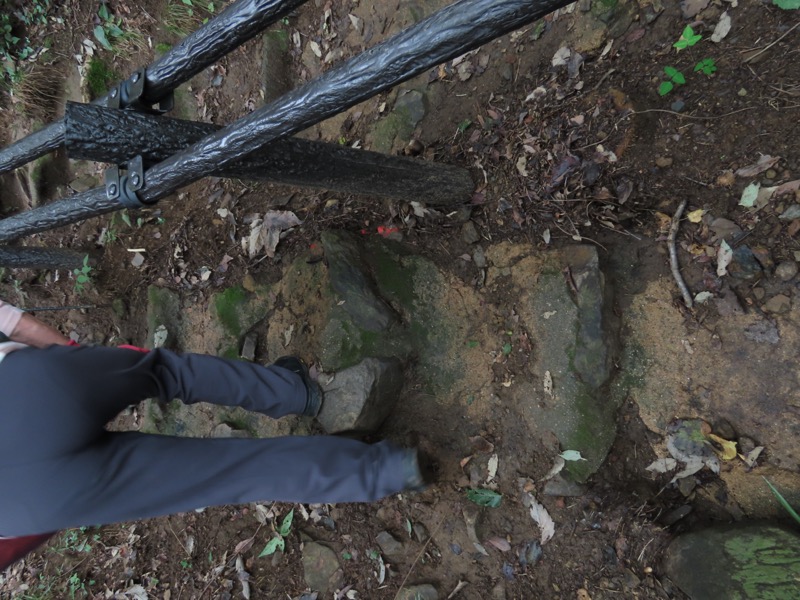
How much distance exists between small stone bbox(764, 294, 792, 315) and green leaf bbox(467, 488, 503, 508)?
174cm

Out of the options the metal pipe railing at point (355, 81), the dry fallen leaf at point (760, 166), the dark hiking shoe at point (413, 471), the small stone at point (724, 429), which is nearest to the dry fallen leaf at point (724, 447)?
the small stone at point (724, 429)

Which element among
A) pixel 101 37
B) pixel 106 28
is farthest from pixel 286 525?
pixel 106 28

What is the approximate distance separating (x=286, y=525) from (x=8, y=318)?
2.34 m

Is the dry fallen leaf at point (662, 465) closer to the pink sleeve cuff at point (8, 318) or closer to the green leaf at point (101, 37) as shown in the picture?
the pink sleeve cuff at point (8, 318)

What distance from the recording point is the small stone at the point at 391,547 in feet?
10.7

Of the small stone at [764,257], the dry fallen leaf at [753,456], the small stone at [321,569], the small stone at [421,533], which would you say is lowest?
the small stone at [321,569]

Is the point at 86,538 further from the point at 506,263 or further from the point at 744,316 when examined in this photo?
the point at 744,316

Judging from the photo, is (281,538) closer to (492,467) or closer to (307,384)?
(307,384)

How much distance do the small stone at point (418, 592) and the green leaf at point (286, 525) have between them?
0.99 meters

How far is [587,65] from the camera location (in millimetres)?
2869

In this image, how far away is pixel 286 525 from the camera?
3.73 m

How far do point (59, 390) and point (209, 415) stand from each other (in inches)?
86.9

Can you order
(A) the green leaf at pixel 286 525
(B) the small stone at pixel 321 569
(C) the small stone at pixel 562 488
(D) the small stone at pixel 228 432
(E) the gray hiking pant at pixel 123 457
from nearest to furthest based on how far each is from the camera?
(E) the gray hiking pant at pixel 123 457 → (C) the small stone at pixel 562 488 → (B) the small stone at pixel 321 569 → (A) the green leaf at pixel 286 525 → (D) the small stone at pixel 228 432

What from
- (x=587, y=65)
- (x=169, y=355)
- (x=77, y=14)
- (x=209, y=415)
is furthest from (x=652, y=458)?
(x=77, y=14)
